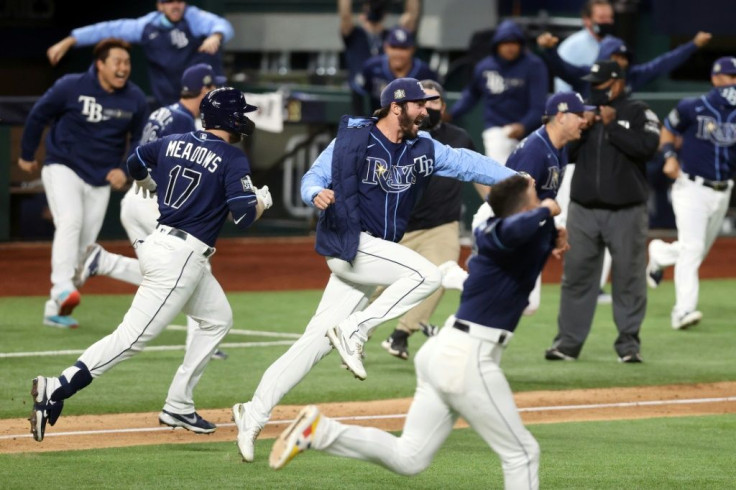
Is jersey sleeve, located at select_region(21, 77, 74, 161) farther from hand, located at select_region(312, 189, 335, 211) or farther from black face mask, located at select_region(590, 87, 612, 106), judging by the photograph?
hand, located at select_region(312, 189, 335, 211)

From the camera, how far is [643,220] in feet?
36.3

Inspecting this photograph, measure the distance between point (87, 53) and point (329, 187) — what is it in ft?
41.6

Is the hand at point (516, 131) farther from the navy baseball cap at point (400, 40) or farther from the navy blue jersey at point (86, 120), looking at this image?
the navy blue jersey at point (86, 120)

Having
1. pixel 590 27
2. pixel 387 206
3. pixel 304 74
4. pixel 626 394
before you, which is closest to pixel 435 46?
pixel 304 74

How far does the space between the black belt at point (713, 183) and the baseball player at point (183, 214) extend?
230 inches

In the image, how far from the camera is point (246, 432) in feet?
24.5

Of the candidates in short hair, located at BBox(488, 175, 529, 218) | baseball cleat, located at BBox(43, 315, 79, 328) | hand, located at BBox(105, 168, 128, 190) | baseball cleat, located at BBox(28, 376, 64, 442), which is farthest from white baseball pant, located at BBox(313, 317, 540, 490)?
baseball cleat, located at BBox(43, 315, 79, 328)

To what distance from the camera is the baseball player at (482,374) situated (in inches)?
227

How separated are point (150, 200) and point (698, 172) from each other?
5.05m

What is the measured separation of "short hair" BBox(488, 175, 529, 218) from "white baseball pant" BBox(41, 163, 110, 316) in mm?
6460

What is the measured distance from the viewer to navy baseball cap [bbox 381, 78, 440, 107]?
7.77 meters

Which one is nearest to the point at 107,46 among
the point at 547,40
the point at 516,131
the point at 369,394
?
the point at 547,40

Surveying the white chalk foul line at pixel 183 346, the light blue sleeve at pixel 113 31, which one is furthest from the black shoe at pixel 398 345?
the light blue sleeve at pixel 113 31

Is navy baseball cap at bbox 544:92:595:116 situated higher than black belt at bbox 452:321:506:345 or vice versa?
navy baseball cap at bbox 544:92:595:116
